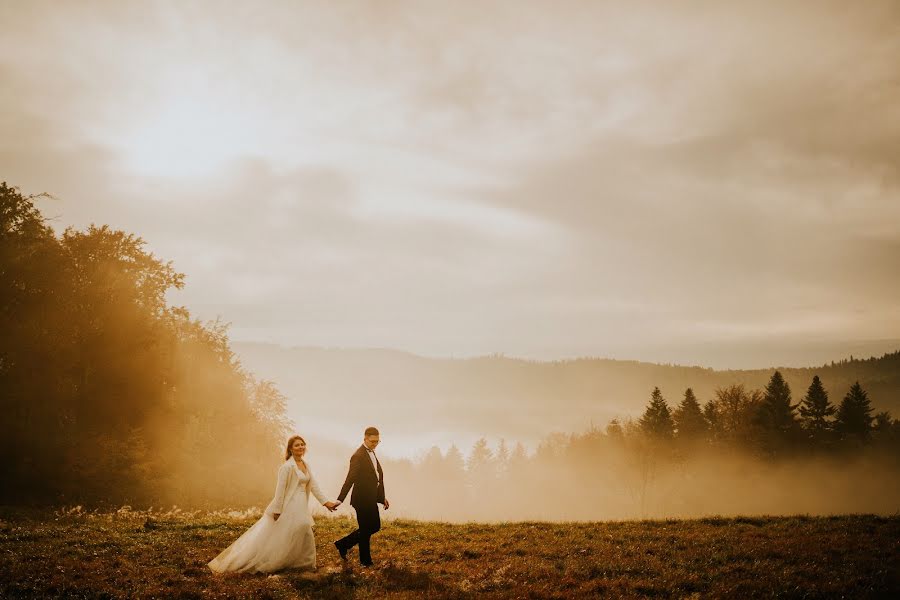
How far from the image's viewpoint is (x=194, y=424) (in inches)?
1769

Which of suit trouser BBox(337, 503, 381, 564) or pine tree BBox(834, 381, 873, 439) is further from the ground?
suit trouser BBox(337, 503, 381, 564)

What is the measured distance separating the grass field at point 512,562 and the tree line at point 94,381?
47.1ft

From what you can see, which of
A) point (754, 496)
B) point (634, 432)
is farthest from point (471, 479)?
point (754, 496)

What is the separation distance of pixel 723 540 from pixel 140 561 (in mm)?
15800

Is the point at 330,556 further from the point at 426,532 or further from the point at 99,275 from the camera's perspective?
the point at 99,275

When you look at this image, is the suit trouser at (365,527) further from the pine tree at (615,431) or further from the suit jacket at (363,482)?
the pine tree at (615,431)

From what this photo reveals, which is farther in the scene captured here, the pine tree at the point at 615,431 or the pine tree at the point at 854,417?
the pine tree at the point at 615,431

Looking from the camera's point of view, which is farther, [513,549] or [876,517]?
[876,517]

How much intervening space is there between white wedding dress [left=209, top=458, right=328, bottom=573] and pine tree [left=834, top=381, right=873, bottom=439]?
81471 mm

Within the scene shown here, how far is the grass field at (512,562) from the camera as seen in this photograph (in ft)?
35.6

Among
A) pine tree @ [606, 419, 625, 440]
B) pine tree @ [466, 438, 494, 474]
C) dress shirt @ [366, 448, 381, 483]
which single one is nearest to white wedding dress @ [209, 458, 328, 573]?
dress shirt @ [366, 448, 381, 483]

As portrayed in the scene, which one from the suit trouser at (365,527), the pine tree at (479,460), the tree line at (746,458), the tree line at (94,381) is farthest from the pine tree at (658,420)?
the suit trouser at (365,527)

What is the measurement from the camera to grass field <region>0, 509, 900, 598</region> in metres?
10.8

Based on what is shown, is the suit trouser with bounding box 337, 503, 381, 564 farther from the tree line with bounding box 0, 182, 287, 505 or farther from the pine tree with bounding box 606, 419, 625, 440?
the pine tree with bounding box 606, 419, 625, 440
